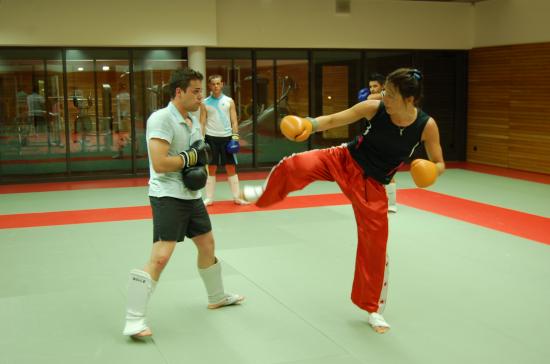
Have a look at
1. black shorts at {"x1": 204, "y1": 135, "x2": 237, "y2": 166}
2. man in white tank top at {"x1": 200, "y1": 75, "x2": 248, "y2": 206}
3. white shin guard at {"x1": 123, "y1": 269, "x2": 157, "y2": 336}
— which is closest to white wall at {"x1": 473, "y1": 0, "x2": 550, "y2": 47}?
man in white tank top at {"x1": 200, "y1": 75, "x2": 248, "y2": 206}

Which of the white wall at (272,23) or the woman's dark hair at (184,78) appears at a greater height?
the white wall at (272,23)

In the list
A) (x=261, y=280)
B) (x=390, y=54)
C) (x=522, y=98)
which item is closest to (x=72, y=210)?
(x=261, y=280)

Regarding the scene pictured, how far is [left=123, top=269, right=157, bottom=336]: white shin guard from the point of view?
3387 mm

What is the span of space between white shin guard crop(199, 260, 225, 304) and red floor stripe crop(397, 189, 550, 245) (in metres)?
3.37

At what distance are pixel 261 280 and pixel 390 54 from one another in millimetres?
8197

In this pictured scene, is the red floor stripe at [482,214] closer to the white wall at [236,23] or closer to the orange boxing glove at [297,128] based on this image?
the orange boxing glove at [297,128]

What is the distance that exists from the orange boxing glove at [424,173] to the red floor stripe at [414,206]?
112 inches

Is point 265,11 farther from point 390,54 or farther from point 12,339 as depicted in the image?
point 12,339

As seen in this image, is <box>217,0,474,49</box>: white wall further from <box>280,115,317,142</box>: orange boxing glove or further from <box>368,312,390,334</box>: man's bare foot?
<box>368,312,390,334</box>: man's bare foot

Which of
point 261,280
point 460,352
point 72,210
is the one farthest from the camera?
point 72,210

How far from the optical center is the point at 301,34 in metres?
10.9

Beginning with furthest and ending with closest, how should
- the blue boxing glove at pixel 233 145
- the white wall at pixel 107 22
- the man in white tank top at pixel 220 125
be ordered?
the white wall at pixel 107 22 < the man in white tank top at pixel 220 125 < the blue boxing glove at pixel 233 145

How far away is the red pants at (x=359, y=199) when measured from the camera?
357 centimetres

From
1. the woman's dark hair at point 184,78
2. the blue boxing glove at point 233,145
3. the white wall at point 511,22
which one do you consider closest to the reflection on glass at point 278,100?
the white wall at point 511,22
